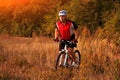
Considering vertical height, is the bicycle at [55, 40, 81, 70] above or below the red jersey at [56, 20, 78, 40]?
below

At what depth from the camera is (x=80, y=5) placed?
91.5 ft

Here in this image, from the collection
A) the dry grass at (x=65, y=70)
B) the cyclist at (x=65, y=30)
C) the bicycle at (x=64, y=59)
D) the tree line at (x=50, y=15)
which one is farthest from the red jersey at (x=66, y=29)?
the tree line at (x=50, y=15)

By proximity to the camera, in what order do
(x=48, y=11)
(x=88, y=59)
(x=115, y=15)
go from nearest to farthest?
(x=88, y=59) → (x=115, y=15) → (x=48, y=11)

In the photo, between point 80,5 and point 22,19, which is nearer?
point 80,5

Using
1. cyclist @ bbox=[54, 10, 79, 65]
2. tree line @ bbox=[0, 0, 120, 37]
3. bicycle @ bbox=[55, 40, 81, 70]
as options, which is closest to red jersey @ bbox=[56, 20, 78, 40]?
cyclist @ bbox=[54, 10, 79, 65]

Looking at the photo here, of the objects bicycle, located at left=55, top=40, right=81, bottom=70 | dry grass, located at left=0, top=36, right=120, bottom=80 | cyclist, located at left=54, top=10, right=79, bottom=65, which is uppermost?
cyclist, located at left=54, top=10, right=79, bottom=65

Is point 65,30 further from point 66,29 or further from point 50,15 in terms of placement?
point 50,15

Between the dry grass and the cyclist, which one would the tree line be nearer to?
the dry grass

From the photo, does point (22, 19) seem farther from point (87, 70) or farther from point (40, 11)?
point (87, 70)

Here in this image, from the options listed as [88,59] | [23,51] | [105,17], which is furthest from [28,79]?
[105,17]

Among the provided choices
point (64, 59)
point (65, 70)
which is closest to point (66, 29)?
point (64, 59)

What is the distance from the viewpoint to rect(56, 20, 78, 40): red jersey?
11.7 meters

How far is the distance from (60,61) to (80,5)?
654 inches

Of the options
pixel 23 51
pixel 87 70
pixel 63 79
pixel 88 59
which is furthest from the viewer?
pixel 23 51
